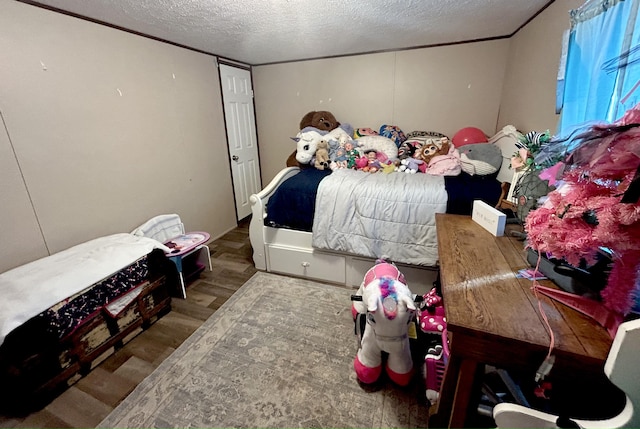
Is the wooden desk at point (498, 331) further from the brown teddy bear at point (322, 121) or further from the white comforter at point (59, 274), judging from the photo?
the brown teddy bear at point (322, 121)

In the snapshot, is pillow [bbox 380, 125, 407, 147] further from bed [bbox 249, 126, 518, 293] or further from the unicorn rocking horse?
the unicorn rocking horse

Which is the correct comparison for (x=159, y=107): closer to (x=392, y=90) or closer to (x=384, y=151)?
(x=384, y=151)

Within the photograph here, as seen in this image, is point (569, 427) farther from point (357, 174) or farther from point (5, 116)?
point (5, 116)

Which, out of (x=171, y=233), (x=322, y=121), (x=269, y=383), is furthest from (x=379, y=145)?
(x=269, y=383)

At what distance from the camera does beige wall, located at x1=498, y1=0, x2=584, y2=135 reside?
1.76m

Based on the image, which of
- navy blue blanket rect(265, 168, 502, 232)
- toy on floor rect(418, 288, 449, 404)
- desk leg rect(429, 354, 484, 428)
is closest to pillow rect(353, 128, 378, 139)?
navy blue blanket rect(265, 168, 502, 232)

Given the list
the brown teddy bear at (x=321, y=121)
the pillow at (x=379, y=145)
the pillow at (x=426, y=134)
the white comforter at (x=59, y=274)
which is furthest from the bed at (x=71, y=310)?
the pillow at (x=426, y=134)

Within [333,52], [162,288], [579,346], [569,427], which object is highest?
[333,52]

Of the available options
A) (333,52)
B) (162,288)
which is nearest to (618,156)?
(162,288)

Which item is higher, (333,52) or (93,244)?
(333,52)

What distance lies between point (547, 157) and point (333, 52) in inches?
116

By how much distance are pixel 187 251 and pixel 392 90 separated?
2860 mm

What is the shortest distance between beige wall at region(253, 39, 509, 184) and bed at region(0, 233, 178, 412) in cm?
257

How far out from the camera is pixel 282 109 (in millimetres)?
3770
